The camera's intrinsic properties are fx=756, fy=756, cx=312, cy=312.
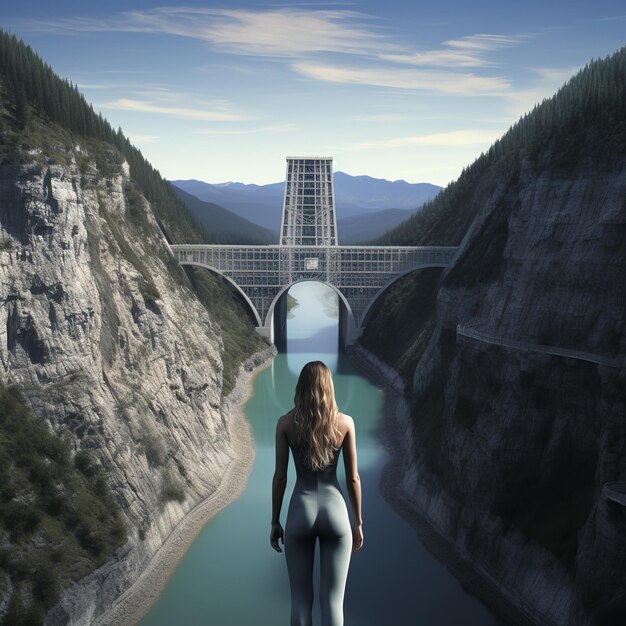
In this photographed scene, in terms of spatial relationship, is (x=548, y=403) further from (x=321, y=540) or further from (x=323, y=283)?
(x=323, y=283)

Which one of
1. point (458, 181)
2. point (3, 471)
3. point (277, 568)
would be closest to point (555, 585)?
point (277, 568)

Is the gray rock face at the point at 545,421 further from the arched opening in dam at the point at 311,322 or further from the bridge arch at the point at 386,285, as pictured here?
the arched opening in dam at the point at 311,322

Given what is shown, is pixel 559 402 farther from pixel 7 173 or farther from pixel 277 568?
pixel 7 173

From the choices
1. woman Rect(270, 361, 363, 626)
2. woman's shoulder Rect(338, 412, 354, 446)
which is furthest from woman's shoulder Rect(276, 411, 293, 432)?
woman's shoulder Rect(338, 412, 354, 446)

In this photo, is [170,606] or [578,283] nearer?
[170,606]

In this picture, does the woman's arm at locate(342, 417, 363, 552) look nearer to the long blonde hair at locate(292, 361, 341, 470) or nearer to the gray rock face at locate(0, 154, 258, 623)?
the long blonde hair at locate(292, 361, 341, 470)

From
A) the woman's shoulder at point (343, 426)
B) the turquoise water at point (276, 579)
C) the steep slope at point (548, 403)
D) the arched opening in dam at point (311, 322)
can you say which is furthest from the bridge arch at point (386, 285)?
the woman's shoulder at point (343, 426)

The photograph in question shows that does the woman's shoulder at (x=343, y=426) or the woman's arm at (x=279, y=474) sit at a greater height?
the woman's shoulder at (x=343, y=426)
